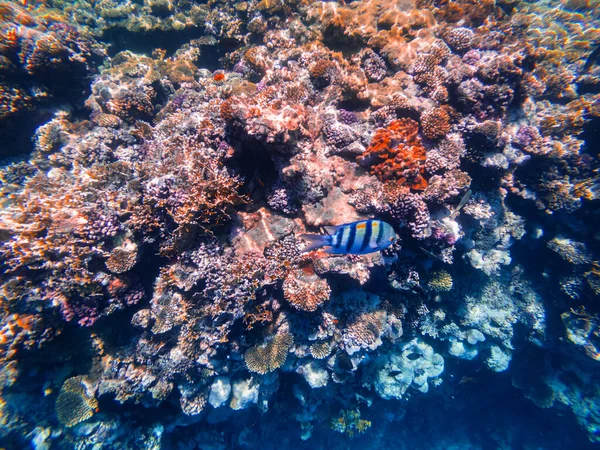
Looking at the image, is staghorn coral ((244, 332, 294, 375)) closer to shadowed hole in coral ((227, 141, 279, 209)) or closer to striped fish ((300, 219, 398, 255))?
shadowed hole in coral ((227, 141, 279, 209))

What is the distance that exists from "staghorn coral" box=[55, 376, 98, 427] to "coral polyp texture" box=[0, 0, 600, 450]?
3 cm

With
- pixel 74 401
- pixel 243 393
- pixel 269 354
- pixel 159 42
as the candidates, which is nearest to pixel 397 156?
pixel 269 354

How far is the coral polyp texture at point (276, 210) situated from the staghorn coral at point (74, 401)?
1.1 inches

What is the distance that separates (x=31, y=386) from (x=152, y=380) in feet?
7.06

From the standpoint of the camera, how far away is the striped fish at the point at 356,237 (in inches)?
99.4

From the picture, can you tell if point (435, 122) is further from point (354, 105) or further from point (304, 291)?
point (304, 291)

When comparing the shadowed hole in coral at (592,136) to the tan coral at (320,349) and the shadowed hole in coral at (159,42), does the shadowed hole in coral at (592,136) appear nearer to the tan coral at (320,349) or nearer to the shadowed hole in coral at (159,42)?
the tan coral at (320,349)

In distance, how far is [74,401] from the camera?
507 centimetres

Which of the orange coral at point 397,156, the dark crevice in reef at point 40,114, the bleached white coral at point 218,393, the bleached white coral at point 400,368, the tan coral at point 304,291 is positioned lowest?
the bleached white coral at point 400,368

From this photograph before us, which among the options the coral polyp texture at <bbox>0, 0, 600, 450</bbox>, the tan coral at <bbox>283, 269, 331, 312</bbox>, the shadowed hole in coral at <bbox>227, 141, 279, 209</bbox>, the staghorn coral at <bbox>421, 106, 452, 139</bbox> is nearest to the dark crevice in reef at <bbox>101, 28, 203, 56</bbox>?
the coral polyp texture at <bbox>0, 0, 600, 450</bbox>

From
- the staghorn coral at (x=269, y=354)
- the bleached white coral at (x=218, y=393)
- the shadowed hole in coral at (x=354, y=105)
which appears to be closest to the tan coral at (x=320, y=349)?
the staghorn coral at (x=269, y=354)

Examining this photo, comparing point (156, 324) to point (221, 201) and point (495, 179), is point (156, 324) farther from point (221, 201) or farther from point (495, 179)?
point (495, 179)

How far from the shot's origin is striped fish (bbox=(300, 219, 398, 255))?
2.53 m

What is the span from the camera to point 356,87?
17.2ft
